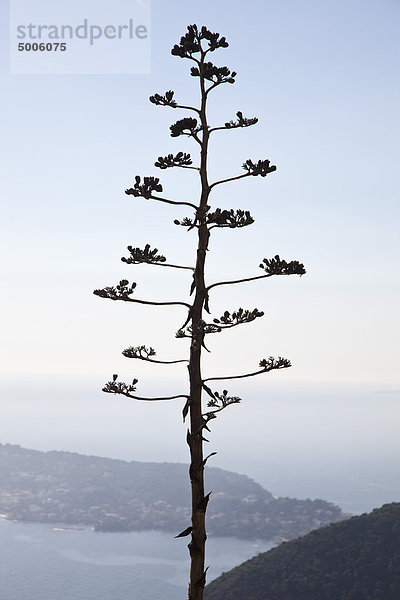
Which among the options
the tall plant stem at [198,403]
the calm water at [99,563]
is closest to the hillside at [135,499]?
the calm water at [99,563]

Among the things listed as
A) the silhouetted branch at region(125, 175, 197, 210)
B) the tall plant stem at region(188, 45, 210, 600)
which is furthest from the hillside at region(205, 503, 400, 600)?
the silhouetted branch at region(125, 175, 197, 210)

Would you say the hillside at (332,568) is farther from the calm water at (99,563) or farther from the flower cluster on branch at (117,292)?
the calm water at (99,563)

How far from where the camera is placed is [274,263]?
4.71 m

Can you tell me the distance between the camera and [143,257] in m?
4.82

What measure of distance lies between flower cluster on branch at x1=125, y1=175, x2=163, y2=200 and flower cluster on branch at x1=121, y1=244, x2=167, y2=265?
39 cm

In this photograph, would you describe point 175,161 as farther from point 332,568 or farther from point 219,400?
point 332,568

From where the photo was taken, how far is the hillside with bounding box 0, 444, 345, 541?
89.8 m

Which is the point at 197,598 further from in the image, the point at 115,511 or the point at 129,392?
the point at 115,511

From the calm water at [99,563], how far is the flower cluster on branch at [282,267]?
239 ft

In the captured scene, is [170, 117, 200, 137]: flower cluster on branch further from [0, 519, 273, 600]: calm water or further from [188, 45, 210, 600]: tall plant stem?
[0, 519, 273, 600]: calm water

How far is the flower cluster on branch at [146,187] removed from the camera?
470 centimetres

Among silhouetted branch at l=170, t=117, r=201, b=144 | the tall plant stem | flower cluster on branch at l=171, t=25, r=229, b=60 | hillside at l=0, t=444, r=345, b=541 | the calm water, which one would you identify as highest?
flower cluster on branch at l=171, t=25, r=229, b=60

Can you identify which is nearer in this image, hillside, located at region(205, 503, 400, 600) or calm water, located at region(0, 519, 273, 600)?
hillside, located at region(205, 503, 400, 600)

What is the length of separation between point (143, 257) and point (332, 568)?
29.5 metres
